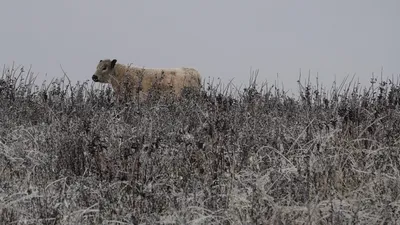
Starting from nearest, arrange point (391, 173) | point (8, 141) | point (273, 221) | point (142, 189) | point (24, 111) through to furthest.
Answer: point (273, 221) < point (142, 189) < point (391, 173) < point (8, 141) < point (24, 111)

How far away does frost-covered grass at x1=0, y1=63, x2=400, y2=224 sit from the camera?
4098 millimetres

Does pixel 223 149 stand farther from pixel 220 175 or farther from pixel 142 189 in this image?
pixel 142 189

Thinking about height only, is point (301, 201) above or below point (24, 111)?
below

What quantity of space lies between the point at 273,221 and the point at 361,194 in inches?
36.2

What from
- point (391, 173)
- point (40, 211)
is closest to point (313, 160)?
point (391, 173)

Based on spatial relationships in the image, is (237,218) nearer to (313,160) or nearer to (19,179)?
(313,160)

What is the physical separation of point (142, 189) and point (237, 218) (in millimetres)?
732

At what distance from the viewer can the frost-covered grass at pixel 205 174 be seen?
410 centimetres

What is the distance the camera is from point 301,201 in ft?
14.6

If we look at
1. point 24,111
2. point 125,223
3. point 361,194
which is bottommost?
point 125,223

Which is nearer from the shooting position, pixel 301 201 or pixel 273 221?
pixel 273 221

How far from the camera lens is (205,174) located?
509cm

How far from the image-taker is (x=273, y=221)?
3820 mm

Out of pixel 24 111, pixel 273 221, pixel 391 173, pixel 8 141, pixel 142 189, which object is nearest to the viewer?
pixel 273 221
